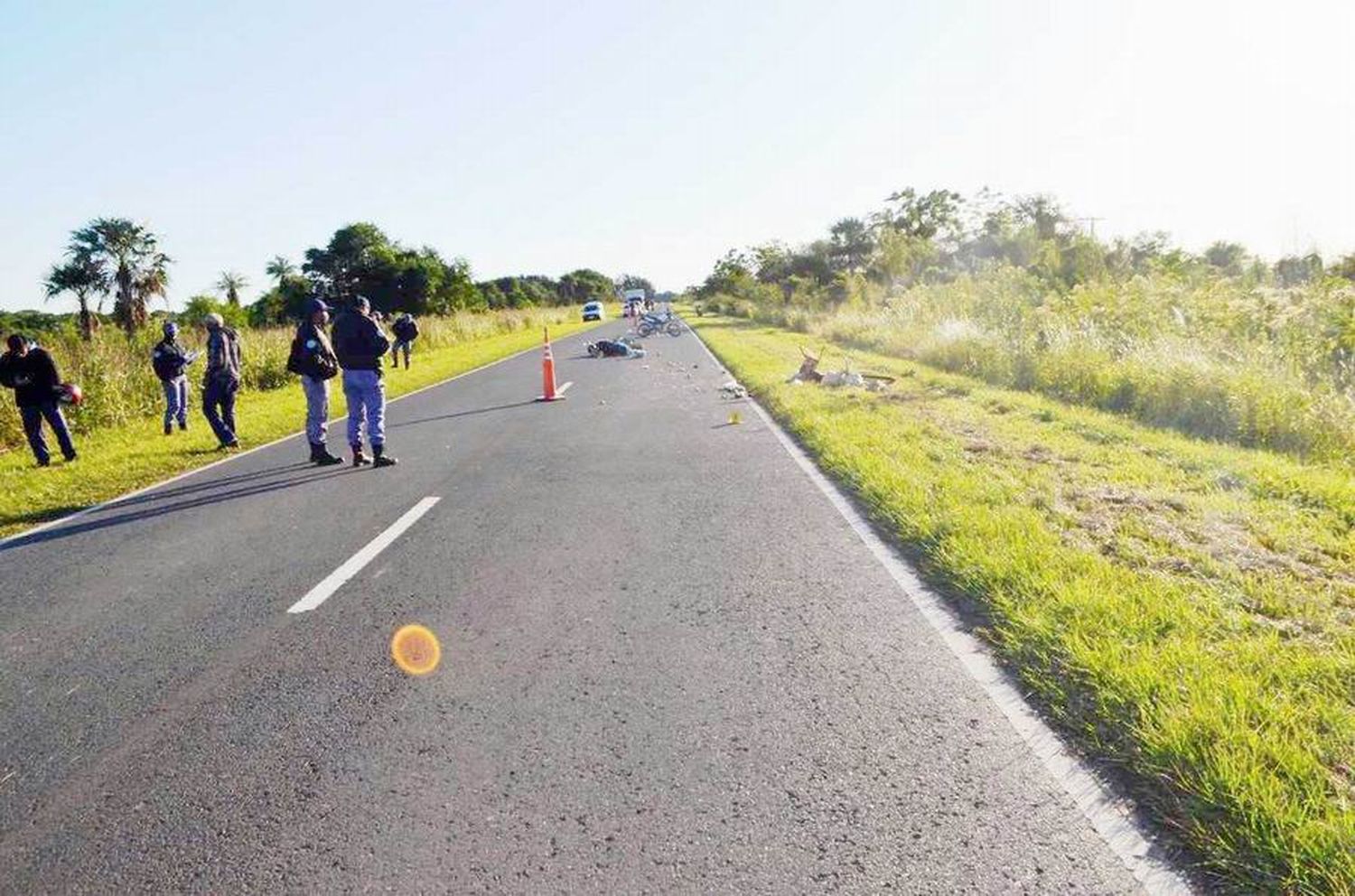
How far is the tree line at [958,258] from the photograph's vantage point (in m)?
29.3

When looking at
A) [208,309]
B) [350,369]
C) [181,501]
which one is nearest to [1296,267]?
[350,369]

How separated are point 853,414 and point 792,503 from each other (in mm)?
4261

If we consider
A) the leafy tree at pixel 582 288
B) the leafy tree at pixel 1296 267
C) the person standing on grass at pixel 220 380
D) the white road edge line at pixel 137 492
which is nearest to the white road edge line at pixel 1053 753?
the white road edge line at pixel 137 492

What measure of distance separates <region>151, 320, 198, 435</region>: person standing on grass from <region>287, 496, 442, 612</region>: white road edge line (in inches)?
313

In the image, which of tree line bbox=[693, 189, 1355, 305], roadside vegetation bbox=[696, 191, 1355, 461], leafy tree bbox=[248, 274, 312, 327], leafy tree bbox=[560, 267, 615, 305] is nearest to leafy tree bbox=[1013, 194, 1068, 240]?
tree line bbox=[693, 189, 1355, 305]

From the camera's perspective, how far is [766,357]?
20.5m

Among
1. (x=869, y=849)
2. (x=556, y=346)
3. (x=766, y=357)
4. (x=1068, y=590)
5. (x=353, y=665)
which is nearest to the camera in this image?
(x=869, y=849)

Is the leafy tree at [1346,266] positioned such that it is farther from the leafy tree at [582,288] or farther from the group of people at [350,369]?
the leafy tree at [582,288]

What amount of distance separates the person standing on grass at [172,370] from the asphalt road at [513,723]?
6.83m

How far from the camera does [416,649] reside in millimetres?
3916

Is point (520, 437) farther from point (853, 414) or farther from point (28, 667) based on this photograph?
point (28, 667)

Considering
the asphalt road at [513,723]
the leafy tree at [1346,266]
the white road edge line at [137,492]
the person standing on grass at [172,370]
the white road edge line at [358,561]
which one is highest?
the person standing on grass at [172,370]

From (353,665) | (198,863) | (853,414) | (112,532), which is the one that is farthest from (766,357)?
(198,863)

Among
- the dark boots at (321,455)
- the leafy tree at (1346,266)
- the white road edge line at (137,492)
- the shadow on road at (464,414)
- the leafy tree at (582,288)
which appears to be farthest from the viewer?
the leafy tree at (582,288)
